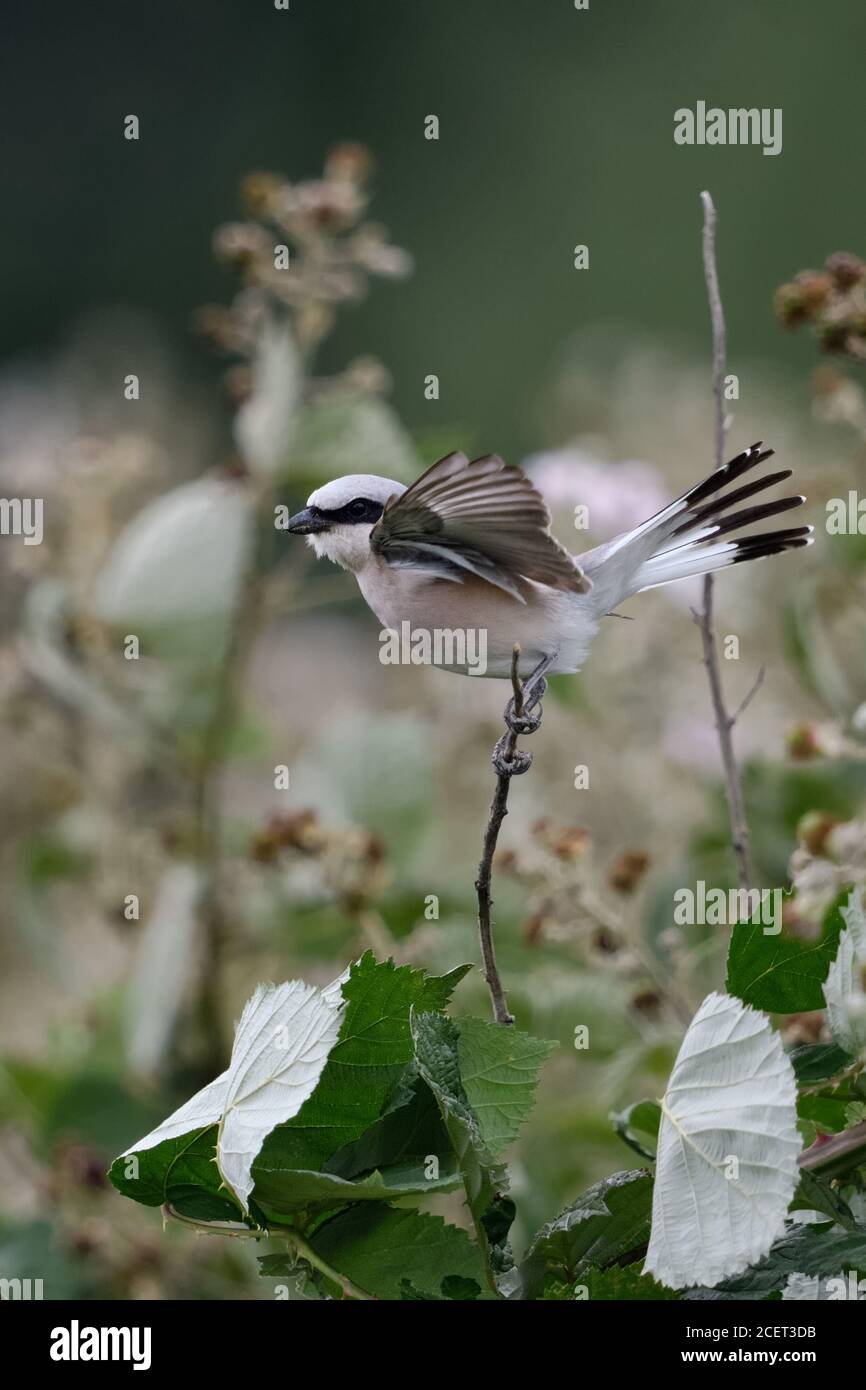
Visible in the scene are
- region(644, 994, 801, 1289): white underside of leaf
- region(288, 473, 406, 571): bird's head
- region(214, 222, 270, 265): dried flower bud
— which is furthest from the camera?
region(214, 222, 270, 265): dried flower bud

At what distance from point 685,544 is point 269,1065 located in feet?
1.28

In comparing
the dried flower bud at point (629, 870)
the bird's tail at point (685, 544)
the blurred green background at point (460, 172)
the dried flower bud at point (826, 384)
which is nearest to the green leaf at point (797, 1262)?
the bird's tail at point (685, 544)

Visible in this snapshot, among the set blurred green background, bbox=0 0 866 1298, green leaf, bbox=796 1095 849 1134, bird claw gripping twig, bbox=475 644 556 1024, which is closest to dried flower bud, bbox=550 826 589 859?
blurred green background, bbox=0 0 866 1298

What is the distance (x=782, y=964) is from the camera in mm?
490

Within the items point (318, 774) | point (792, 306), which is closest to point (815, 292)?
point (792, 306)

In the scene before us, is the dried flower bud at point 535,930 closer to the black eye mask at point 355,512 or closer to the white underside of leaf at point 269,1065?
the black eye mask at point 355,512

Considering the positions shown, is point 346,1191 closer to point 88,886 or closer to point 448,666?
point 448,666

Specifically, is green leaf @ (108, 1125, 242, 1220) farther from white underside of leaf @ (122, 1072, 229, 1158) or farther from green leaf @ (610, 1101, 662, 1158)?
green leaf @ (610, 1101, 662, 1158)

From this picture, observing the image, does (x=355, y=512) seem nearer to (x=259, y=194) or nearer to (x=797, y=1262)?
(x=797, y=1262)

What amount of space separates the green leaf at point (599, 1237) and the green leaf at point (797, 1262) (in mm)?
27

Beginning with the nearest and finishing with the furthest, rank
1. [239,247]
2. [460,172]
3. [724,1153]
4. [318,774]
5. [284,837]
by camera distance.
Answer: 1. [724,1153]
2. [284,837]
3. [239,247]
4. [318,774]
5. [460,172]

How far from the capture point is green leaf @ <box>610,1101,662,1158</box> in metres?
0.50

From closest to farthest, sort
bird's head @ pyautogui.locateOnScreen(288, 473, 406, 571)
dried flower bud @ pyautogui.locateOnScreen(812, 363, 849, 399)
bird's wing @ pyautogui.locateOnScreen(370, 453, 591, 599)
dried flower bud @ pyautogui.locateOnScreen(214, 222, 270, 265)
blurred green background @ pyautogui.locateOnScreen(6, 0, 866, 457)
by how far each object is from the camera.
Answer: bird's wing @ pyautogui.locateOnScreen(370, 453, 591, 599), bird's head @ pyautogui.locateOnScreen(288, 473, 406, 571), dried flower bud @ pyautogui.locateOnScreen(812, 363, 849, 399), dried flower bud @ pyautogui.locateOnScreen(214, 222, 270, 265), blurred green background @ pyautogui.locateOnScreen(6, 0, 866, 457)

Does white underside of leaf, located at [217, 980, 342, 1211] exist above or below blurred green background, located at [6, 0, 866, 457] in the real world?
below
